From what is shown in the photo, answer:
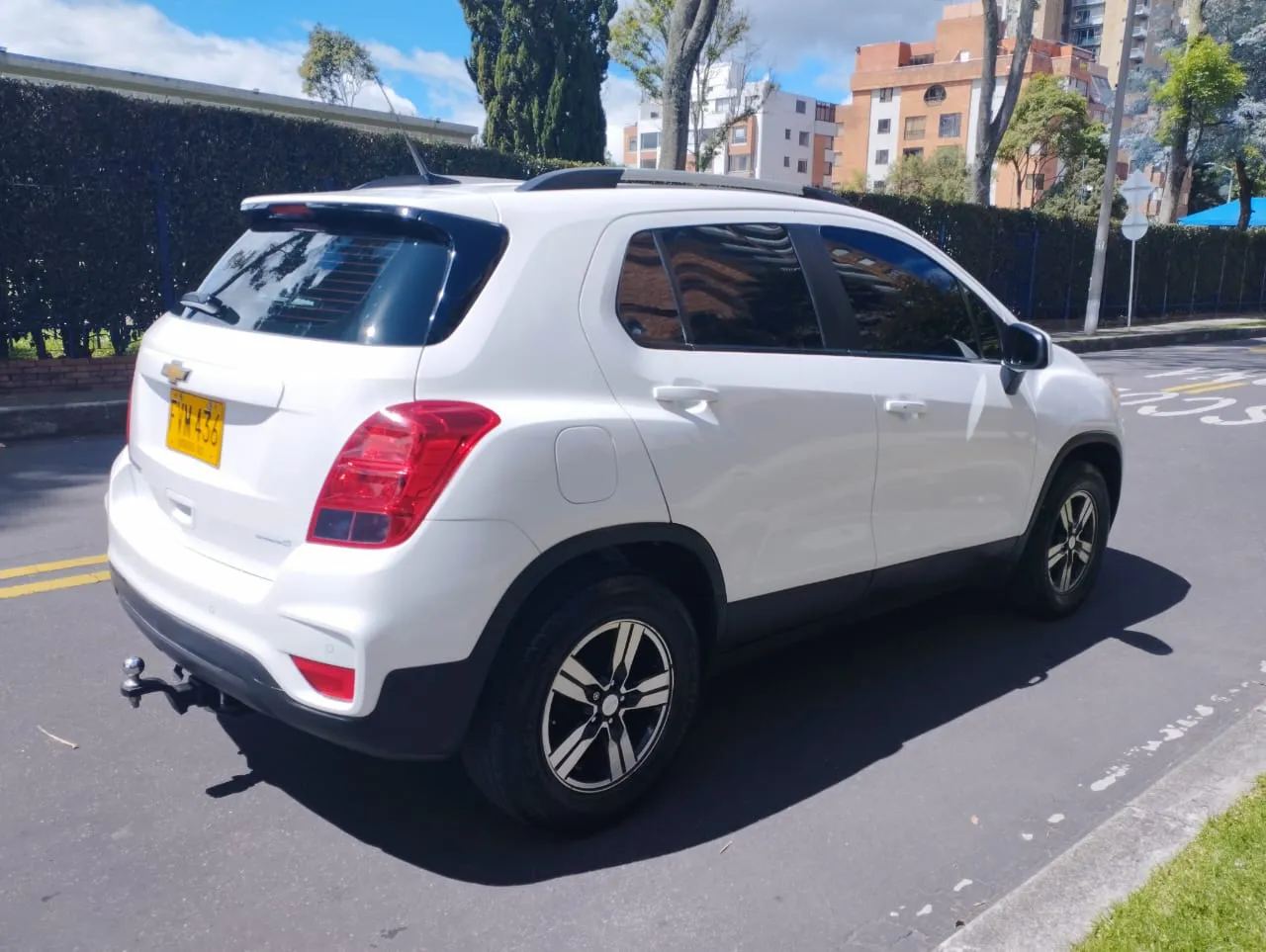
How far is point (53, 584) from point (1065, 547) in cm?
458

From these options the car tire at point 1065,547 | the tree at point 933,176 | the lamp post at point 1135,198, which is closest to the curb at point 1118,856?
the car tire at point 1065,547

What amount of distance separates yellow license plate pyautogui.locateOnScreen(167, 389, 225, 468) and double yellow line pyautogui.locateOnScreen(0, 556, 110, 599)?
228cm

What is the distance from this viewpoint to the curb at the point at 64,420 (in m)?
9.01

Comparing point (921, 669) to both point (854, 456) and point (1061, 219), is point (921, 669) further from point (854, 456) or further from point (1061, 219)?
point (1061, 219)

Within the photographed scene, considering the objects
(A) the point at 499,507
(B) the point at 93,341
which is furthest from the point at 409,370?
(B) the point at 93,341

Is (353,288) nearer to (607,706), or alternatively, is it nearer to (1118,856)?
(607,706)

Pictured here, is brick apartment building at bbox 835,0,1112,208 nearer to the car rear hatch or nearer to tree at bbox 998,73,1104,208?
tree at bbox 998,73,1104,208

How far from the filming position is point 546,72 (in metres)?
30.0

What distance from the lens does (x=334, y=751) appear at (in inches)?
138

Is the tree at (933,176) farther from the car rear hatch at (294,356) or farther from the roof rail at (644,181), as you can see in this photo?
the car rear hatch at (294,356)

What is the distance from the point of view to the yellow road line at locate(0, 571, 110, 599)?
485 centimetres

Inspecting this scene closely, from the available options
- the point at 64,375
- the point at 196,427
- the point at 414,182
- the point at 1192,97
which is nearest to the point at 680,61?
the point at 64,375

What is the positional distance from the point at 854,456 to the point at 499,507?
143 centimetres

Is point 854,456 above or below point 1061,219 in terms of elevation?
below
